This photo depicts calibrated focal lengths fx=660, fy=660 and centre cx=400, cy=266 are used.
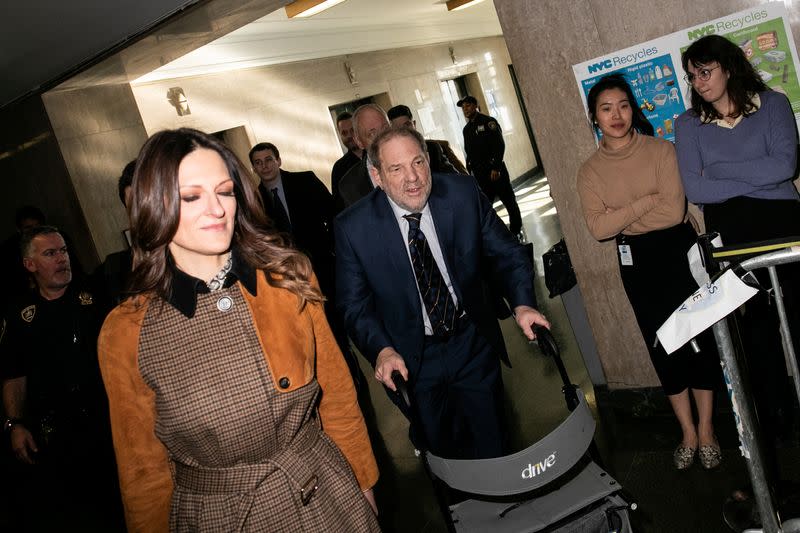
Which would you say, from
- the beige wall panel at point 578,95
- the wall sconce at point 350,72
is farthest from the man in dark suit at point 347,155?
the wall sconce at point 350,72

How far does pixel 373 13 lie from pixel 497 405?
11.5 meters

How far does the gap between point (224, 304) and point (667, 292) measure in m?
2.33

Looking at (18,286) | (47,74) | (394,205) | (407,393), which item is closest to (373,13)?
(47,74)

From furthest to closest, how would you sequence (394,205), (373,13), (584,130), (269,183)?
(373,13) → (269,183) → (584,130) → (394,205)

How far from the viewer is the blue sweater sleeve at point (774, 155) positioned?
9.23 ft

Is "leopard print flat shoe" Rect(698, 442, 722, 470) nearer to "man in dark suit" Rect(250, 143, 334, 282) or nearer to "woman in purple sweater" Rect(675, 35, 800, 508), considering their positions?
"woman in purple sweater" Rect(675, 35, 800, 508)

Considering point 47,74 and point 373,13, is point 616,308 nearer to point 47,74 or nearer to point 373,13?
point 47,74

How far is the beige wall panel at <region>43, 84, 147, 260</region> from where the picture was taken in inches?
282

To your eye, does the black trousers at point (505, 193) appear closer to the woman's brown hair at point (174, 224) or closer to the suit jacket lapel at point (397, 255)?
the suit jacket lapel at point (397, 255)

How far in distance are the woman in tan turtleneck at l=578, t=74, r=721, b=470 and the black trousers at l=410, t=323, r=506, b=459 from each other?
2.92 ft

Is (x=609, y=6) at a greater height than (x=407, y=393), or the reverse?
(x=609, y=6)

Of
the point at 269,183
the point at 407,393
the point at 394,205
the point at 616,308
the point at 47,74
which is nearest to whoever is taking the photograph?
the point at 407,393

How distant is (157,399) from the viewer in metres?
1.56

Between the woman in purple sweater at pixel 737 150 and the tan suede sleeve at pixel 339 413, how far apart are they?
6.44 feet
